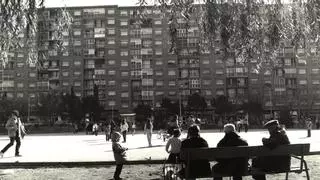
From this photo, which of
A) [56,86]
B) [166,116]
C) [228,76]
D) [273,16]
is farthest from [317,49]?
[56,86]

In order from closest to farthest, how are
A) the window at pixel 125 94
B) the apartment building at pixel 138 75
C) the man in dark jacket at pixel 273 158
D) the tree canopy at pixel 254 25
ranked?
the man in dark jacket at pixel 273 158 → the tree canopy at pixel 254 25 → the apartment building at pixel 138 75 → the window at pixel 125 94

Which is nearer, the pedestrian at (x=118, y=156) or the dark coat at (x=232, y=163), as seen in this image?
the dark coat at (x=232, y=163)

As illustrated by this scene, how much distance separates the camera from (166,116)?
310ft

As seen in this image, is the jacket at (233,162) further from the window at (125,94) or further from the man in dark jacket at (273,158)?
the window at (125,94)

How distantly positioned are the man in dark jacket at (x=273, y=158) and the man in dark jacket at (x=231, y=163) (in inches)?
13.9

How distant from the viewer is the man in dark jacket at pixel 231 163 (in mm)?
8133

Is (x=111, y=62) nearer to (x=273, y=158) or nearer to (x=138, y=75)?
(x=138, y=75)

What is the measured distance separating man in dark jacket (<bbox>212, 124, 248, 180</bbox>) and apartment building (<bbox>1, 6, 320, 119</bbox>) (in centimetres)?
9485

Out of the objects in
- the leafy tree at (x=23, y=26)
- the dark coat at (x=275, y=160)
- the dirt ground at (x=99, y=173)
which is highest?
the leafy tree at (x=23, y=26)

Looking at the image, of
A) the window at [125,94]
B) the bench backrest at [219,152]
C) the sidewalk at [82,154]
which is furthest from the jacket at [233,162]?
the window at [125,94]

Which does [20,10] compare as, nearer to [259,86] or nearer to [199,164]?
[199,164]

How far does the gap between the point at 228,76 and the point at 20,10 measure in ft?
325

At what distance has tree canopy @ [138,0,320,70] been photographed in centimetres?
919

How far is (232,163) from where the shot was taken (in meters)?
8.19
